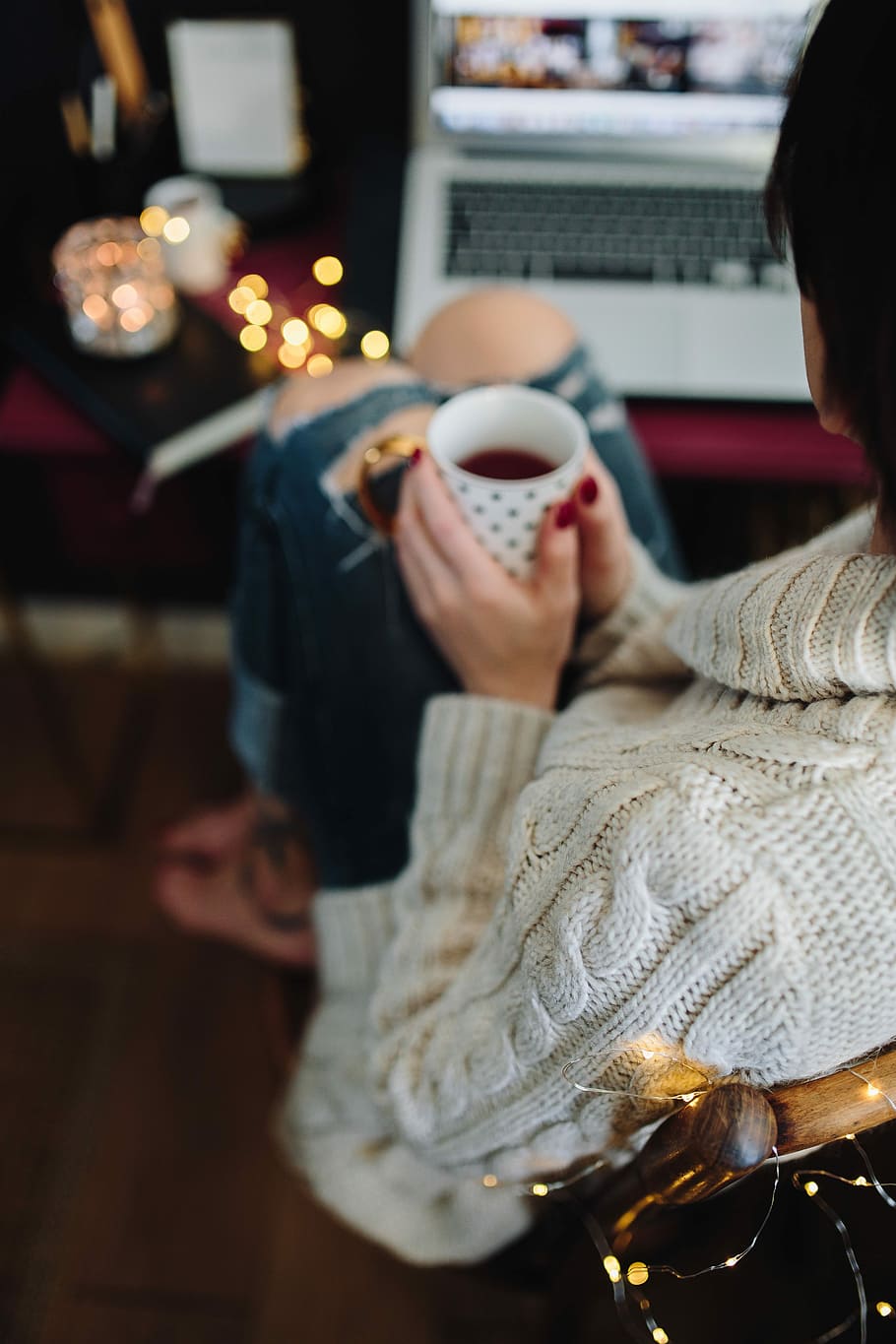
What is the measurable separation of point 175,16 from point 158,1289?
4.38 feet

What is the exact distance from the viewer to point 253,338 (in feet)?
3.30

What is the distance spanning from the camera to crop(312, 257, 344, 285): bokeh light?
105 centimetres

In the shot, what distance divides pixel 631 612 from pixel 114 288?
53 centimetres

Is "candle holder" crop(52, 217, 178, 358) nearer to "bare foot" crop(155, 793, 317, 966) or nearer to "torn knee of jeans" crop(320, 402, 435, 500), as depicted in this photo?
"torn knee of jeans" crop(320, 402, 435, 500)

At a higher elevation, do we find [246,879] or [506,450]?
[506,450]

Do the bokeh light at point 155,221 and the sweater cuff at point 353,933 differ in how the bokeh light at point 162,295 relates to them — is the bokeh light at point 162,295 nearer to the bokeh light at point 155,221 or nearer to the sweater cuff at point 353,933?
the bokeh light at point 155,221

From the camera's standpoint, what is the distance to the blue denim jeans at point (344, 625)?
0.75 m

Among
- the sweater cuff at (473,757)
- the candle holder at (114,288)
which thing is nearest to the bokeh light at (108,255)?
the candle holder at (114,288)

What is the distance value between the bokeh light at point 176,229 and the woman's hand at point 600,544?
0.51 metres

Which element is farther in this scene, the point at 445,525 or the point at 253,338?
the point at 253,338

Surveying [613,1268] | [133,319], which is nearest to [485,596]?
[613,1268]

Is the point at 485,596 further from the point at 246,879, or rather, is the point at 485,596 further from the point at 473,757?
the point at 246,879

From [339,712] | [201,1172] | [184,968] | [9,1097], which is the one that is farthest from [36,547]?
[339,712]

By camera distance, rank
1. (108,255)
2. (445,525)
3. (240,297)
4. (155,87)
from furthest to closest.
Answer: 1. (155,87)
2. (240,297)
3. (108,255)
4. (445,525)
